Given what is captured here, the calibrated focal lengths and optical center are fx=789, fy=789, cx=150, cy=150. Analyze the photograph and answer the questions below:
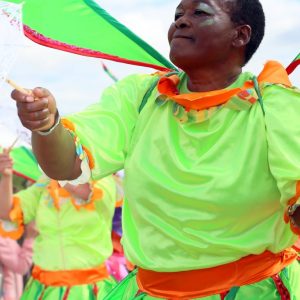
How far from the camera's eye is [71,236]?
5.51 m

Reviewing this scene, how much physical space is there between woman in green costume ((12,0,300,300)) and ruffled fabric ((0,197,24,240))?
3.64 m

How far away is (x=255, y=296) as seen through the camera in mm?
2311

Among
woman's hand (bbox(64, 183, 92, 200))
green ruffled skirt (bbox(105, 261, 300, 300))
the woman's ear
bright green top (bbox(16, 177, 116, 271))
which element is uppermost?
the woman's ear

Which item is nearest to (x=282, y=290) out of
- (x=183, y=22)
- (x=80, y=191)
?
(x=183, y=22)

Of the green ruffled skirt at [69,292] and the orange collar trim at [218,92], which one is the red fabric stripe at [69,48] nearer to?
the orange collar trim at [218,92]

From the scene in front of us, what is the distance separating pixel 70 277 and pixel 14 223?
861mm

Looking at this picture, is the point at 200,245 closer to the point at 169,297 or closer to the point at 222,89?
the point at 169,297

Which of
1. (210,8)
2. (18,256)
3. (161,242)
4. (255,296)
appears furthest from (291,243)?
(18,256)

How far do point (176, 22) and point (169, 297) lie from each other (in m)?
0.82

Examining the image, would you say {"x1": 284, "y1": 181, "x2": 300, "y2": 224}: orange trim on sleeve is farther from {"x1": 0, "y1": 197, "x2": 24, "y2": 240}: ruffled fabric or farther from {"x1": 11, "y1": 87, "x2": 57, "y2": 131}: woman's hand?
{"x1": 0, "y1": 197, "x2": 24, "y2": 240}: ruffled fabric

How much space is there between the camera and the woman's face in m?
2.34

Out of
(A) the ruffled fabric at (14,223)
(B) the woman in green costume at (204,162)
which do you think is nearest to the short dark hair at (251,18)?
(B) the woman in green costume at (204,162)

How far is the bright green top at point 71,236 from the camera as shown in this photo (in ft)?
18.0

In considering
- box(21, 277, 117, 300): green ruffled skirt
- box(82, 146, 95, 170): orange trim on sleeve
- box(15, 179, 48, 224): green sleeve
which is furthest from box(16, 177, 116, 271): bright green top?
box(82, 146, 95, 170): orange trim on sleeve
